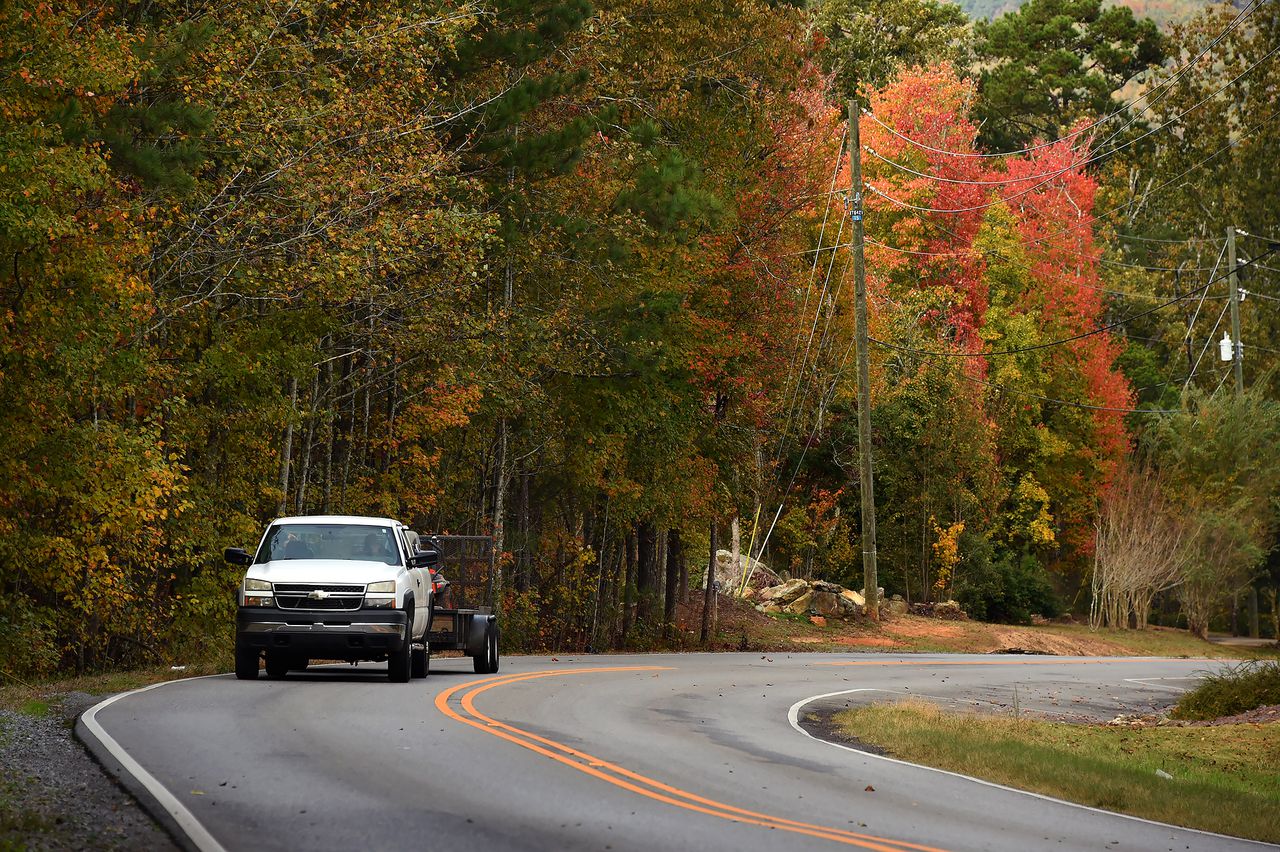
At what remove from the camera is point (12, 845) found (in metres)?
9.77

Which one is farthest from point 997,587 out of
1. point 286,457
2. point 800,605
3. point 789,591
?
point 286,457

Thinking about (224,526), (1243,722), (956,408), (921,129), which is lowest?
(1243,722)

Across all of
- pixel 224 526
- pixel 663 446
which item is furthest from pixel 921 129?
pixel 224 526

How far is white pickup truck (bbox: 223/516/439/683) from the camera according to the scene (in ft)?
68.4

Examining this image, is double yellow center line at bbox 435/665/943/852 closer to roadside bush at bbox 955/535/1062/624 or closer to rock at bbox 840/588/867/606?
rock at bbox 840/588/867/606

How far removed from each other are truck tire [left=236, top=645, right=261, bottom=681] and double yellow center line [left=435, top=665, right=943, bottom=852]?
265 centimetres

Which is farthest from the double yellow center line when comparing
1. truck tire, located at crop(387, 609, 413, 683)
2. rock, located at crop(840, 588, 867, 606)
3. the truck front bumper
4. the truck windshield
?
rock, located at crop(840, 588, 867, 606)

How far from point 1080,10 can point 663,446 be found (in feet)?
179

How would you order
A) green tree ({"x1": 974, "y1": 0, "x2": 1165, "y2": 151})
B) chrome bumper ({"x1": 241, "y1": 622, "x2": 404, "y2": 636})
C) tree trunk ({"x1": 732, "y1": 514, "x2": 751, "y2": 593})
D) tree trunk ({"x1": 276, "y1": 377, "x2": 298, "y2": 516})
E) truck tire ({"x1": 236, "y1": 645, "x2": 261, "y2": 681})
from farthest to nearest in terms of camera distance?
green tree ({"x1": 974, "y1": 0, "x2": 1165, "y2": 151}), tree trunk ({"x1": 732, "y1": 514, "x2": 751, "y2": 593}), tree trunk ({"x1": 276, "y1": 377, "x2": 298, "y2": 516}), truck tire ({"x1": 236, "y1": 645, "x2": 261, "y2": 681}), chrome bumper ({"x1": 241, "y1": 622, "x2": 404, "y2": 636})

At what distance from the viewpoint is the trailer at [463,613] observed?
986 inches

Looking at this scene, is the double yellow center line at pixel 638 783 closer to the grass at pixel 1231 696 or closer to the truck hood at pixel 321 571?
the truck hood at pixel 321 571

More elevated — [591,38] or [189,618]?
[591,38]

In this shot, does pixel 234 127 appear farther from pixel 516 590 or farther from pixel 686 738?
pixel 516 590

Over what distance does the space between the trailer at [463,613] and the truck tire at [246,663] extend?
9.21ft
